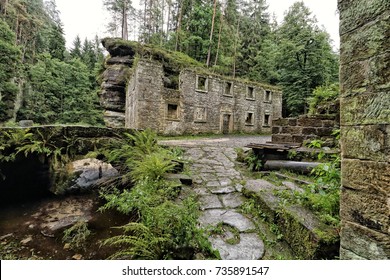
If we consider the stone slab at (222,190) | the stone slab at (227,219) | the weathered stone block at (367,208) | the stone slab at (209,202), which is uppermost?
the weathered stone block at (367,208)

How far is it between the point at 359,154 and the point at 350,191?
0.25 m

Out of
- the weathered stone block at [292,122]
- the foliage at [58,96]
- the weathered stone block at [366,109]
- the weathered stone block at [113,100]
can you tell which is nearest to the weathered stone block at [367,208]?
the weathered stone block at [366,109]

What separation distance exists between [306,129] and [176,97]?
10.6 m

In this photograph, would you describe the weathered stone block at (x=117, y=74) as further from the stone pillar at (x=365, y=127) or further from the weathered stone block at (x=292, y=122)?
the stone pillar at (x=365, y=127)

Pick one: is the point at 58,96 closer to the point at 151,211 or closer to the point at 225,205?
the point at 151,211

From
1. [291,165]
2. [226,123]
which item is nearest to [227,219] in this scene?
[291,165]

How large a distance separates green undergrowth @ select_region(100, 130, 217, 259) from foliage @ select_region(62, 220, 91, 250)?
0.39 metres

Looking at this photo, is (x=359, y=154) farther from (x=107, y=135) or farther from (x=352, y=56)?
(x=107, y=135)

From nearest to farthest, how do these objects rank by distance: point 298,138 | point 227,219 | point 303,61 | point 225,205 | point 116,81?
point 227,219 < point 225,205 < point 298,138 < point 116,81 < point 303,61

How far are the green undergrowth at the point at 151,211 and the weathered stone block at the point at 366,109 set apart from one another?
1.53 meters

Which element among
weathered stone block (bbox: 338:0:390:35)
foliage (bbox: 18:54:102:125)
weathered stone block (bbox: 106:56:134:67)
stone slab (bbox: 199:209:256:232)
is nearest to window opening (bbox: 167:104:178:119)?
weathered stone block (bbox: 106:56:134:67)

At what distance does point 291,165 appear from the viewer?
4.15 m

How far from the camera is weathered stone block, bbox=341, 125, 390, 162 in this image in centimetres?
110

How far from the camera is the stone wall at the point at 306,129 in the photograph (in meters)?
4.71
